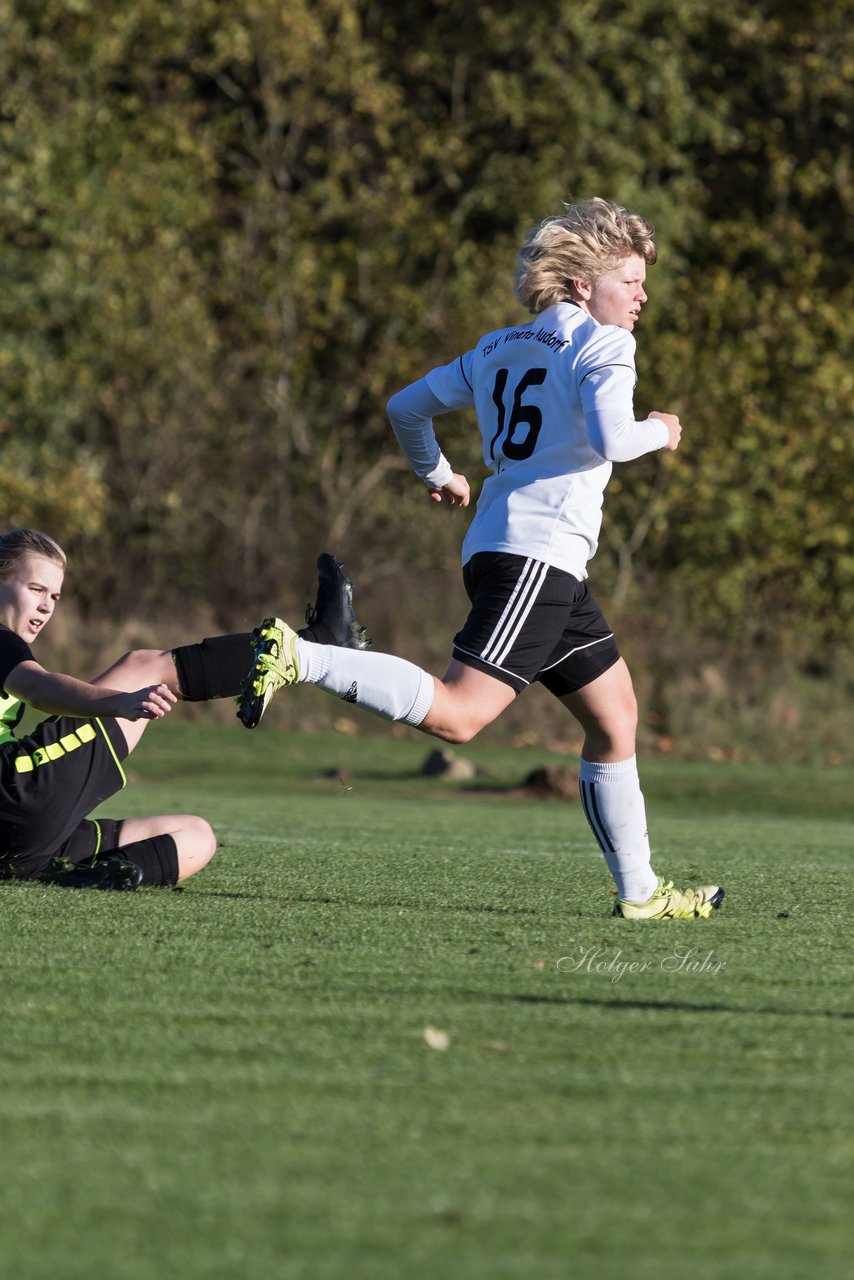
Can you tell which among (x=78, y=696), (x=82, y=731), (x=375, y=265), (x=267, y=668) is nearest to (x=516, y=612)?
(x=267, y=668)

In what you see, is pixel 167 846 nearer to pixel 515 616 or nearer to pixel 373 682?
pixel 373 682

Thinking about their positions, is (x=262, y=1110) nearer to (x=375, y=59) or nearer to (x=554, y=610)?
(x=554, y=610)

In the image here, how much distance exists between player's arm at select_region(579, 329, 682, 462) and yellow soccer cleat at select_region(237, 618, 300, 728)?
1040mm

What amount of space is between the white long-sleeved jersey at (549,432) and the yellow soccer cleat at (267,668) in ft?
2.18

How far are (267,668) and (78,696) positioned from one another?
563 millimetres

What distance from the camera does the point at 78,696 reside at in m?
5.07

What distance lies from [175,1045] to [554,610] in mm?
2250

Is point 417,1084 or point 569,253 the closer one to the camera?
point 417,1084

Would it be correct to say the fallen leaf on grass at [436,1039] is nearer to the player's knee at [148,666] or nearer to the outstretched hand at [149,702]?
the outstretched hand at [149,702]

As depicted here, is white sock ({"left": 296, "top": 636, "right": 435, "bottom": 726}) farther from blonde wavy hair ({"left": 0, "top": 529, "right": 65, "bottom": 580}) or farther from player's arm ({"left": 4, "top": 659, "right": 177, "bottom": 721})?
blonde wavy hair ({"left": 0, "top": 529, "right": 65, "bottom": 580})

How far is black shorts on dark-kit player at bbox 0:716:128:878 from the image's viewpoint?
549 centimetres

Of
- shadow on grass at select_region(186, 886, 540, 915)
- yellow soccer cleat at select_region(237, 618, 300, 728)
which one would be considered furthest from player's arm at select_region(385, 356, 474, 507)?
shadow on grass at select_region(186, 886, 540, 915)

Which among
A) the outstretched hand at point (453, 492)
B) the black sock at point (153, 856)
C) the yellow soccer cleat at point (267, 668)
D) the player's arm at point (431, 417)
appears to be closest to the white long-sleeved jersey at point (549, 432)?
the player's arm at point (431, 417)

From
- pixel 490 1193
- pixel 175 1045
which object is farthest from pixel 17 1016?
pixel 490 1193
